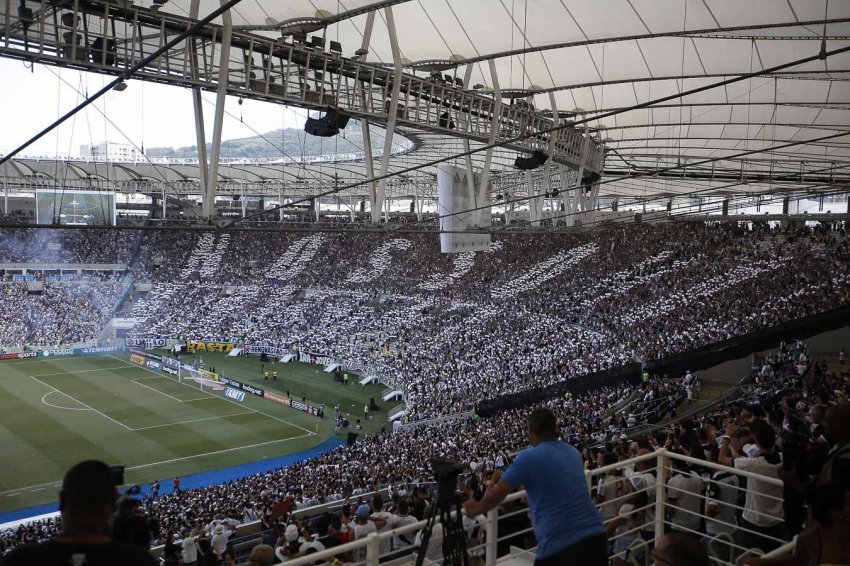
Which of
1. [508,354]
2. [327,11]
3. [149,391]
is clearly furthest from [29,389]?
[327,11]

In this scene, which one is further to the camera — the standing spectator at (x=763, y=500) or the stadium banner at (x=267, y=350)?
the stadium banner at (x=267, y=350)

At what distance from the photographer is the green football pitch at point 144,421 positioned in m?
24.6

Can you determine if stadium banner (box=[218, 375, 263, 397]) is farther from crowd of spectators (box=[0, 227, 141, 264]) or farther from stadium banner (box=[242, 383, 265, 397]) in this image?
crowd of spectators (box=[0, 227, 141, 264])

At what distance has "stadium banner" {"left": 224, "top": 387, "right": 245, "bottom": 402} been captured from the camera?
34244mm

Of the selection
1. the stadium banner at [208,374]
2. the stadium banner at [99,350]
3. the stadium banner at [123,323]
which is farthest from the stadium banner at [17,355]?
the stadium banner at [208,374]

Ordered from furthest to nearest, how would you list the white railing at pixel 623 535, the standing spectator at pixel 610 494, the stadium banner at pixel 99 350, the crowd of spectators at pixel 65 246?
1. the crowd of spectators at pixel 65 246
2. the stadium banner at pixel 99 350
3. the standing spectator at pixel 610 494
4. the white railing at pixel 623 535

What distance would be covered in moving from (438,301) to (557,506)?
135 feet

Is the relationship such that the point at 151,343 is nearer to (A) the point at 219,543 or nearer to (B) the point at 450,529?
(A) the point at 219,543

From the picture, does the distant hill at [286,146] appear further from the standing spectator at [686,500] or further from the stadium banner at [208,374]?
the standing spectator at [686,500]

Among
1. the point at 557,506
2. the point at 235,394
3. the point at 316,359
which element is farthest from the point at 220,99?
the point at 316,359

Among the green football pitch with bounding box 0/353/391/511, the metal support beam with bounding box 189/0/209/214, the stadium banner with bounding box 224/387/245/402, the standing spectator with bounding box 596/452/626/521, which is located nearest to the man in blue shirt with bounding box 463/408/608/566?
the standing spectator with bounding box 596/452/626/521

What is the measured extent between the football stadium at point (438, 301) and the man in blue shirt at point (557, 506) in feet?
0.05

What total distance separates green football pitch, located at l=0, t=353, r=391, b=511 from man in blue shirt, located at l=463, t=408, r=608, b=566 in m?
22.0

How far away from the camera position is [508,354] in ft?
106
